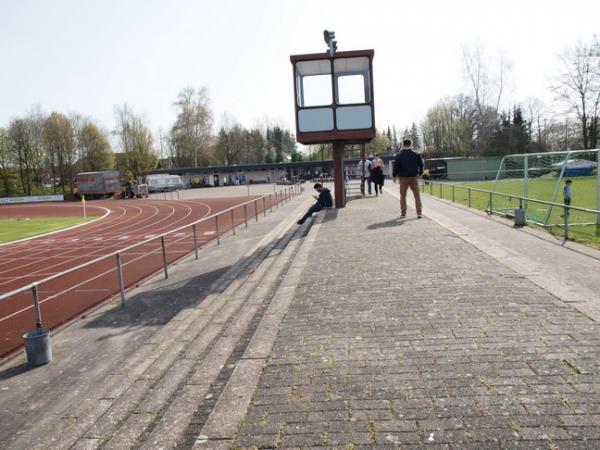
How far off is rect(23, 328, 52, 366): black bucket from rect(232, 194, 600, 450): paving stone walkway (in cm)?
278

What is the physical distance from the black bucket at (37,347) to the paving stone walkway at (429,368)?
278 centimetres

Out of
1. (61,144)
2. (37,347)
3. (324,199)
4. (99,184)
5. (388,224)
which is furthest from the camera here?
(61,144)

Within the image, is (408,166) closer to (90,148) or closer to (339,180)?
(339,180)

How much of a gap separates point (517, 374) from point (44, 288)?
9812 mm

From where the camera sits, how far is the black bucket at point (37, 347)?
536 cm

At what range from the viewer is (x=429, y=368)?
3.73m

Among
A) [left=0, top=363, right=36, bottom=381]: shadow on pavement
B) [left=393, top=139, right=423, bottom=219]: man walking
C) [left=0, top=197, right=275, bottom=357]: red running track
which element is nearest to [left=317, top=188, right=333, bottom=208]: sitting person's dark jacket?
[left=0, top=197, right=275, bottom=357]: red running track

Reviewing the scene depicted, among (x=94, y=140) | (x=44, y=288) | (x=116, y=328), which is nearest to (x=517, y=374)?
(x=116, y=328)

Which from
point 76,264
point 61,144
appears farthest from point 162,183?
point 76,264

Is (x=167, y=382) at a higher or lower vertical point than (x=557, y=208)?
higher

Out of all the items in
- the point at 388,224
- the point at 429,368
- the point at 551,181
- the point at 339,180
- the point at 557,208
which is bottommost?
the point at 557,208

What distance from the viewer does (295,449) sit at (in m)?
2.80

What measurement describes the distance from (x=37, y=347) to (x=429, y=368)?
4300 millimetres

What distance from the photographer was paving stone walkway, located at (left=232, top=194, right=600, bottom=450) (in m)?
2.90
